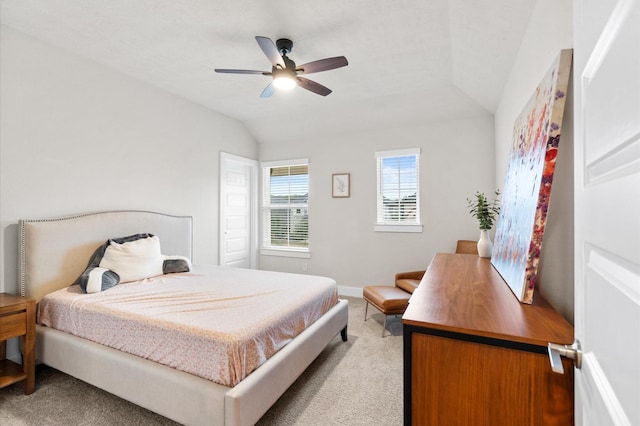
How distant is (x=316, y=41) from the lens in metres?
2.48

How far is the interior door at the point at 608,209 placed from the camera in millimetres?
423

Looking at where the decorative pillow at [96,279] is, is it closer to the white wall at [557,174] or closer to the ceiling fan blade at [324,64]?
the ceiling fan blade at [324,64]

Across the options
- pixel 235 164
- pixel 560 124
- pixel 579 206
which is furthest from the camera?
pixel 235 164

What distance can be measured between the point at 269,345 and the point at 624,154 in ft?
5.91

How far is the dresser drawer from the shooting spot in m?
1.96

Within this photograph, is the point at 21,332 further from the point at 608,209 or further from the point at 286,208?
the point at 286,208

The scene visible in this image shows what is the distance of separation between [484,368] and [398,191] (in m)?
3.36

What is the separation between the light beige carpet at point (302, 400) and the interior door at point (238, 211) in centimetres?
235

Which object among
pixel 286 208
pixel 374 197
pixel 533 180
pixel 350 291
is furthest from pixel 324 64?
pixel 350 291

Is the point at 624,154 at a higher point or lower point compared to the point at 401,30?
lower

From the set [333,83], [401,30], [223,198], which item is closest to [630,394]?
[401,30]

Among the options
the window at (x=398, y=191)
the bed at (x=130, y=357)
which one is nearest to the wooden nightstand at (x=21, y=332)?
the bed at (x=130, y=357)

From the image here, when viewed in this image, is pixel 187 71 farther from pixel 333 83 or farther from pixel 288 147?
pixel 288 147

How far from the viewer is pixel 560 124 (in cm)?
127
